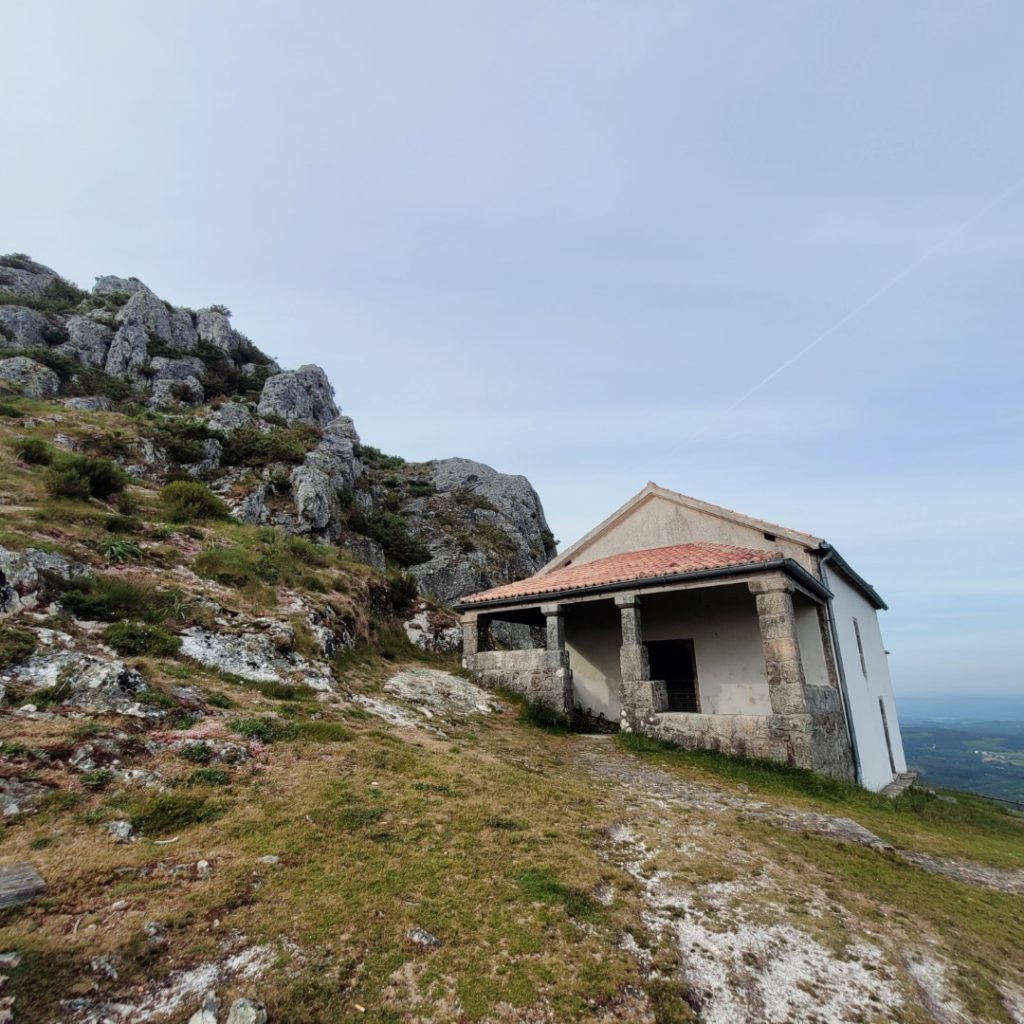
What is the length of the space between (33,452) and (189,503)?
3.96 meters

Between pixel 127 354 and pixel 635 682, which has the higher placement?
pixel 127 354

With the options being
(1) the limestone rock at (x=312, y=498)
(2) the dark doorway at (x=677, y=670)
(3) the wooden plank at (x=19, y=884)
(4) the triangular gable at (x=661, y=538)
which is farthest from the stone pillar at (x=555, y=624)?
(1) the limestone rock at (x=312, y=498)

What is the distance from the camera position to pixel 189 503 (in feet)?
55.4

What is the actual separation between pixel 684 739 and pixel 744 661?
3745mm

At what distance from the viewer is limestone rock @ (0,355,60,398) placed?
30234mm

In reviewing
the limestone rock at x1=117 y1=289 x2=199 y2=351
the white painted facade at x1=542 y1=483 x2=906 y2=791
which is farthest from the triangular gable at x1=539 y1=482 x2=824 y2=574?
the limestone rock at x1=117 y1=289 x2=199 y2=351

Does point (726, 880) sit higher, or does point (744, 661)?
point (744, 661)

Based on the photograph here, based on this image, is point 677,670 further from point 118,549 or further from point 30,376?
point 30,376

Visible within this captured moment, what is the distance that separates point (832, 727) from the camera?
1262 cm

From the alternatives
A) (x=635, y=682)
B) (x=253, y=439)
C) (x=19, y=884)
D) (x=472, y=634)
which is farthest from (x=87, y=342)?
(x=19, y=884)

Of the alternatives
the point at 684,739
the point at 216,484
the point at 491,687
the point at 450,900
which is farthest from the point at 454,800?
the point at 216,484

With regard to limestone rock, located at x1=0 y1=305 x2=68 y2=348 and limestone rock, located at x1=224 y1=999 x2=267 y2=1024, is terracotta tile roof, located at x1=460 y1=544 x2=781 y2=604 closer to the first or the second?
limestone rock, located at x1=224 y1=999 x2=267 y2=1024

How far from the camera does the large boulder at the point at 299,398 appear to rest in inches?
1646

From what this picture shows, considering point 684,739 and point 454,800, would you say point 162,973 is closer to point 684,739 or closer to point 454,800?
point 454,800
